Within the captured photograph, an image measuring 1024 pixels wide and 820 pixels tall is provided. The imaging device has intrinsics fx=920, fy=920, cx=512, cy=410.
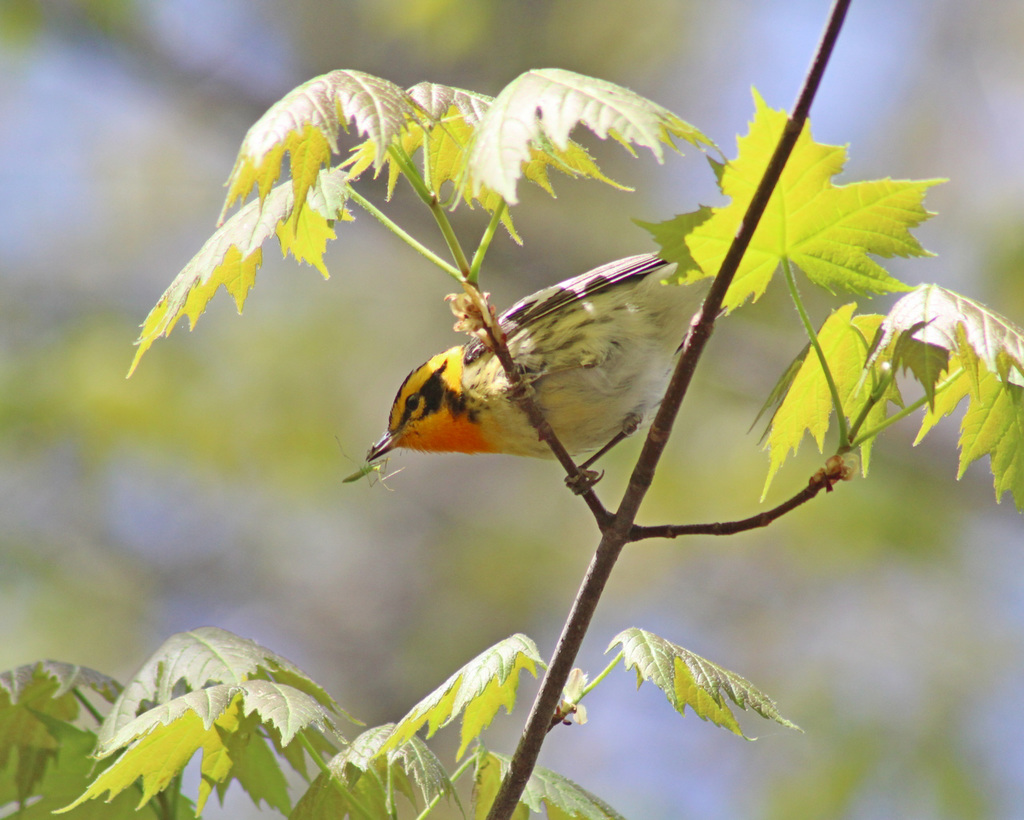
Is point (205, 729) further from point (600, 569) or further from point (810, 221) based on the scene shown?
point (810, 221)

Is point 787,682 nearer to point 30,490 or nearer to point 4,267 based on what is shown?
point 30,490

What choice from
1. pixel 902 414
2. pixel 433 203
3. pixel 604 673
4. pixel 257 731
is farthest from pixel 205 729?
pixel 902 414

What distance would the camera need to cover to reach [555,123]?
1.14 metres

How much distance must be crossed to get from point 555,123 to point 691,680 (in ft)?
3.09

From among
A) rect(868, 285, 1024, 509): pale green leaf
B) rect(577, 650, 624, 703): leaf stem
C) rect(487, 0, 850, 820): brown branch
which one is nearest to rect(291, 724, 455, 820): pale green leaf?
rect(487, 0, 850, 820): brown branch

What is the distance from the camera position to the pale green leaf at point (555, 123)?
1096 mm

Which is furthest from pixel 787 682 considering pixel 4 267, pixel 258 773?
pixel 4 267

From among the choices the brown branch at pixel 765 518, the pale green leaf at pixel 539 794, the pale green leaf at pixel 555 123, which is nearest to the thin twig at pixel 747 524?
the brown branch at pixel 765 518

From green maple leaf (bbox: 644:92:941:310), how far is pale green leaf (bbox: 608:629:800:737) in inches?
24.3

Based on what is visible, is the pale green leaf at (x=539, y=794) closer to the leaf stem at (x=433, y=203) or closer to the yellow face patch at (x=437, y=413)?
the leaf stem at (x=433, y=203)

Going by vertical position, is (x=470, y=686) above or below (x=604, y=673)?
above

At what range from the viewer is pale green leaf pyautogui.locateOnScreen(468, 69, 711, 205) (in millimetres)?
1096

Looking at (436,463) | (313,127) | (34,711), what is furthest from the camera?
(436,463)

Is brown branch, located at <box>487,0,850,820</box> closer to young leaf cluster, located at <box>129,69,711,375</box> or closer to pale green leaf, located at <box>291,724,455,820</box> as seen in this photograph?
pale green leaf, located at <box>291,724,455,820</box>
